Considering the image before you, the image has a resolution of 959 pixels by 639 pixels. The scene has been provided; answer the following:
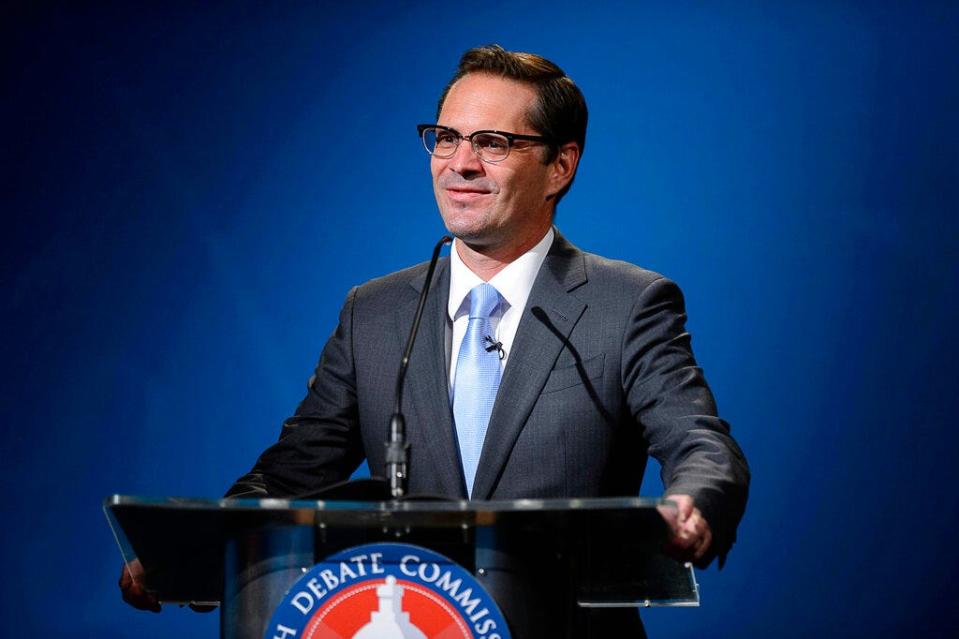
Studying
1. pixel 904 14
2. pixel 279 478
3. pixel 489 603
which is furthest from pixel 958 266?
pixel 489 603

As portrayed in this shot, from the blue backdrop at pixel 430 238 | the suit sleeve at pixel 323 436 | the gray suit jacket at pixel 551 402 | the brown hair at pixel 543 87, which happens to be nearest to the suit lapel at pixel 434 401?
the gray suit jacket at pixel 551 402

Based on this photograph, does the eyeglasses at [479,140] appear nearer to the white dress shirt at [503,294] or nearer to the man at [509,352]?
the man at [509,352]

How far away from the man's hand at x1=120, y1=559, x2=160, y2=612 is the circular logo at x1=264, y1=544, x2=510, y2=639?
1.03 ft

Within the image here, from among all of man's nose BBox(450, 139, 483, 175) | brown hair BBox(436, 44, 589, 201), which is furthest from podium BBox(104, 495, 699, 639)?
brown hair BBox(436, 44, 589, 201)

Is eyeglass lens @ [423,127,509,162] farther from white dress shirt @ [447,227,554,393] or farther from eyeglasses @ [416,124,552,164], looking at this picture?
white dress shirt @ [447,227,554,393]

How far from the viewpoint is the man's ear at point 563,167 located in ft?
7.15

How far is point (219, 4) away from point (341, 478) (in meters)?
1.60

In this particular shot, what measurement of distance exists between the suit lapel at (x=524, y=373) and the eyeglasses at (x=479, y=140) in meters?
0.26

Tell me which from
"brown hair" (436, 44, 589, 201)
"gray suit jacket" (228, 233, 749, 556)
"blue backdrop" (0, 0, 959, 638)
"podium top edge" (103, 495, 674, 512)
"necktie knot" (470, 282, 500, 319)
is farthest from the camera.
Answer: "blue backdrop" (0, 0, 959, 638)

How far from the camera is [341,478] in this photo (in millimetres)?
2105

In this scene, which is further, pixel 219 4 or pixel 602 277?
pixel 219 4

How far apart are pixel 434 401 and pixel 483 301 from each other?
0.65 feet

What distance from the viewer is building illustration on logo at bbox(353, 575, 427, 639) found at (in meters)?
1.20

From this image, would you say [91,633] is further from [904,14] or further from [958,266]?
[904,14]
